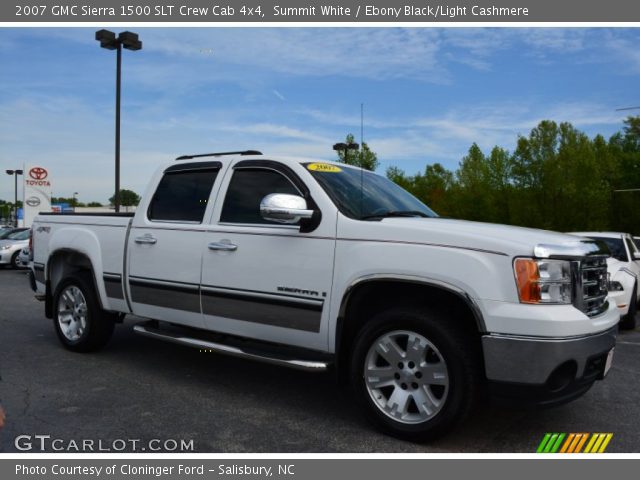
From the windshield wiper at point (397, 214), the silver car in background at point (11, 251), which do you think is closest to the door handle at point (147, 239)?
the windshield wiper at point (397, 214)

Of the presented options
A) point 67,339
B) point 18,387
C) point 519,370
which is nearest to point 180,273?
point 18,387

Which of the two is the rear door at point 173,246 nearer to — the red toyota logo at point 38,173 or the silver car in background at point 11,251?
the silver car in background at point 11,251

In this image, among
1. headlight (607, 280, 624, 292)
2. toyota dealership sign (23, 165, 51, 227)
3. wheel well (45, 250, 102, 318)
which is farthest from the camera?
toyota dealership sign (23, 165, 51, 227)

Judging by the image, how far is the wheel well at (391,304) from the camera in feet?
12.4

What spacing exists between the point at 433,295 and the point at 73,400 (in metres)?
2.90

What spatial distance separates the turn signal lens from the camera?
346cm

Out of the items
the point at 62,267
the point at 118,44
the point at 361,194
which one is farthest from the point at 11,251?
the point at 361,194

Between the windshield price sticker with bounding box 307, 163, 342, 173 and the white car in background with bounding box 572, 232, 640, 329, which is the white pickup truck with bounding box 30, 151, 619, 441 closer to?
the windshield price sticker with bounding box 307, 163, 342, 173

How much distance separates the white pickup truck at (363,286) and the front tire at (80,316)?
0.29 metres

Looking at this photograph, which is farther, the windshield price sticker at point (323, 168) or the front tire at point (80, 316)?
the front tire at point (80, 316)

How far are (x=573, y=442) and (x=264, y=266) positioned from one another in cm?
243

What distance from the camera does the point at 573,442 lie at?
12.9 feet

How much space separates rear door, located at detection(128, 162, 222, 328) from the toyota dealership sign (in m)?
29.9

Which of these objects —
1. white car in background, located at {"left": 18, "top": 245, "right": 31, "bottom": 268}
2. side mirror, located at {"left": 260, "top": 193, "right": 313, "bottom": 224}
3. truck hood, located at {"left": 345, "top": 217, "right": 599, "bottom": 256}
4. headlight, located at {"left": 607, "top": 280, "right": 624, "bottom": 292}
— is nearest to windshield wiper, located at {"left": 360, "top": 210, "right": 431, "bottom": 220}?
truck hood, located at {"left": 345, "top": 217, "right": 599, "bottom": 256}
